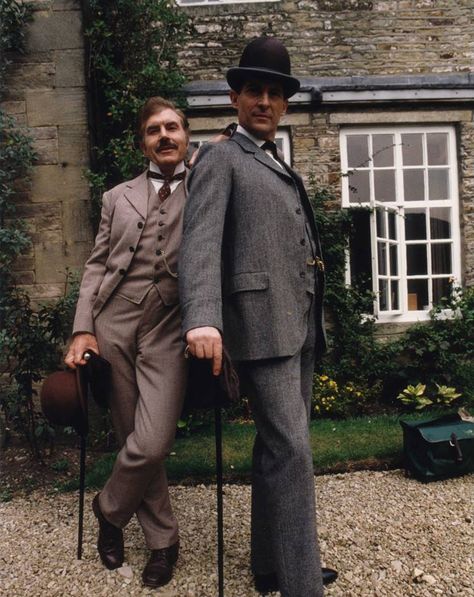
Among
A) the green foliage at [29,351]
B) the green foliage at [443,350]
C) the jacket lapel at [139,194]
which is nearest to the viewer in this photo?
the jacket lapel at [139,194]

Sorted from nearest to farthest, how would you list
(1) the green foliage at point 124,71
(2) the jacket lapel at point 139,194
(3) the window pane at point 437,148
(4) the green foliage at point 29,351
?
(2) the jacket lapel at point 139,194
(4) the green foliage at point 29,351
(1) the green foliage at point 124,71
(3) the window pane at point 437,148

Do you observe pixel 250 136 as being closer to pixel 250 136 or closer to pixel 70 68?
pixel 250 136

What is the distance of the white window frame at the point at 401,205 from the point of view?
6.76 metres

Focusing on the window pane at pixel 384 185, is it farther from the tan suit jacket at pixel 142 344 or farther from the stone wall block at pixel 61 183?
the tan suit jacket at pixel 142 344

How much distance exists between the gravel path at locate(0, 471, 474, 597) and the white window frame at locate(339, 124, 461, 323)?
10.5 ft

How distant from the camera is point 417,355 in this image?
6477mm

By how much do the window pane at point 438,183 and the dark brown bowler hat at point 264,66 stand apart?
5.10 meters

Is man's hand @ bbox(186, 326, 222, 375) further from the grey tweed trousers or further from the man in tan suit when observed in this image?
the man in tan suit

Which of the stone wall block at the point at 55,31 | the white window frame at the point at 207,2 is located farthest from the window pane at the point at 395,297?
the stone wall block at the point at 55,31

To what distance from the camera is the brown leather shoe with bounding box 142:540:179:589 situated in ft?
8.31

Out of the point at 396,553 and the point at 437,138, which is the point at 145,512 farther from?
the point at 437,138

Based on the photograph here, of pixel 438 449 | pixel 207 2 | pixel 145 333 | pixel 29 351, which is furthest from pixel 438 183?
pixel 145 333

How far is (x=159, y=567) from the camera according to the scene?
2559mm

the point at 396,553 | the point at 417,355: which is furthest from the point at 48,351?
the point at 417,355
